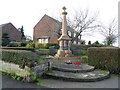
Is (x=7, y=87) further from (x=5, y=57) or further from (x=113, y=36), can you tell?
(x=113, y=36)

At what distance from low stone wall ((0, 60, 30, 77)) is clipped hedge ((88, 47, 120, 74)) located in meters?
5.29

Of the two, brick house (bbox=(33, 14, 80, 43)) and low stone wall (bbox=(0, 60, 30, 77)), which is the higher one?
brick house (bbox=(33, 14, 80, 43))

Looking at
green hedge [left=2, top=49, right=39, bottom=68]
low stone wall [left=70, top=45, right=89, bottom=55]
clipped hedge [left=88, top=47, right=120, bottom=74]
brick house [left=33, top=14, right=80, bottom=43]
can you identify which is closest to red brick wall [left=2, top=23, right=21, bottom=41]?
brick house [left=33, top=14, right=80, bottom=43]

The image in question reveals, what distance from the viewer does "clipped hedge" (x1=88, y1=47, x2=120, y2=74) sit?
6.39m

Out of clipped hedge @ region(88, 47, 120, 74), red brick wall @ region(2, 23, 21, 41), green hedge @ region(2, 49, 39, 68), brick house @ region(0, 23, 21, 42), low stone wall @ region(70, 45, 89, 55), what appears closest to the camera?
green hedge @ region(2, 49, 39, 68)

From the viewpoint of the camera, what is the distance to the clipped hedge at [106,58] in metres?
6.39

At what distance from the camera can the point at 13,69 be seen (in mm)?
5641

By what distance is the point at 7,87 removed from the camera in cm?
420

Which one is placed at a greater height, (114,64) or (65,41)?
(65,41)

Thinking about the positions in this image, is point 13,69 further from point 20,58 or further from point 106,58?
point 106,58

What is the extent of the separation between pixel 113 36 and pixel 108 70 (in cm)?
2068

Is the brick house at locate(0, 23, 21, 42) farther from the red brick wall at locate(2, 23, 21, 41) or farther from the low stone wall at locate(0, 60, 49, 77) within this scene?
the low stone wall at locate(0, 60, 49, 77)

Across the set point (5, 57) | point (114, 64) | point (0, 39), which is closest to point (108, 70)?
point (114, 64)

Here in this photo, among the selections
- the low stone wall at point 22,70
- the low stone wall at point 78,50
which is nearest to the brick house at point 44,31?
the low stone wall at point 78,50
